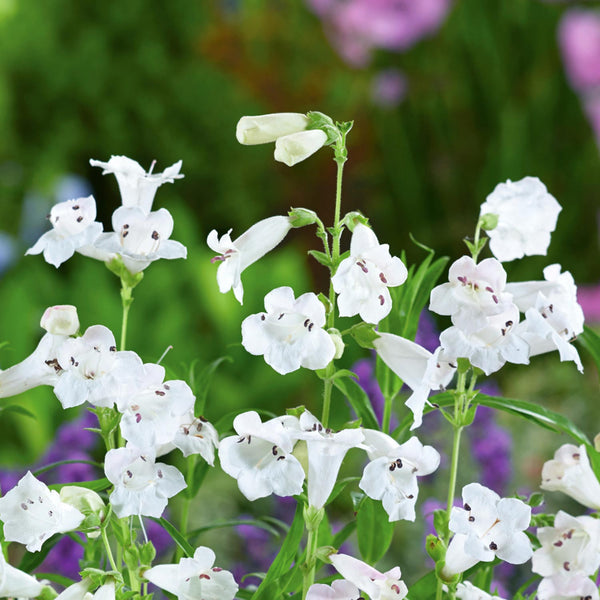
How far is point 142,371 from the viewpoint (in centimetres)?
30

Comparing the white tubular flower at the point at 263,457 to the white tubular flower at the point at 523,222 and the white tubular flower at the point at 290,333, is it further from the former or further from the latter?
the white tubular flower at the point at 523,222

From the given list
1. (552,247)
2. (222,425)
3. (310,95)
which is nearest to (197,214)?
(310,95)

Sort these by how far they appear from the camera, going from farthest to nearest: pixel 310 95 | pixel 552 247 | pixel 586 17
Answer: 1. pixel 310 95
2. pixel 552 247
3. pixel 586 17

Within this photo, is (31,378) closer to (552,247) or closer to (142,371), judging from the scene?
(142,371)

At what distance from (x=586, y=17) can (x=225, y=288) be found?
1.52 metres

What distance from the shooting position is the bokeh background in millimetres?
1394

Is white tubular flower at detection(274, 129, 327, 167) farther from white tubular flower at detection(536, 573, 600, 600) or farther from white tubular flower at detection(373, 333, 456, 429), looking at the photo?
white tubular flower at detection(536, 573, 600, 600)

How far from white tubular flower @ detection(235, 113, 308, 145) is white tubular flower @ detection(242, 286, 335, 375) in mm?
66

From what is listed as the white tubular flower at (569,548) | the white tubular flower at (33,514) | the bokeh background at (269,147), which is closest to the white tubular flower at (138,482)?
the white tubular flower at (33,514)

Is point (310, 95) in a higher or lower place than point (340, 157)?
lower

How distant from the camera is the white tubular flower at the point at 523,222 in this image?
0.37 m

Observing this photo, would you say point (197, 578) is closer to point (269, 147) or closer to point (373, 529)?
point (373, 529)

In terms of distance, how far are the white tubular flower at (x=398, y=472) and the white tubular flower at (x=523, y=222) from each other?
0.32 feet

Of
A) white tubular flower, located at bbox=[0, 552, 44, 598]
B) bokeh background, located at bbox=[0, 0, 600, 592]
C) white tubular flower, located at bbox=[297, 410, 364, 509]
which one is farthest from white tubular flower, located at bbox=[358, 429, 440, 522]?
bokeh background, located at bbox=[0, 0, 600, 592]
